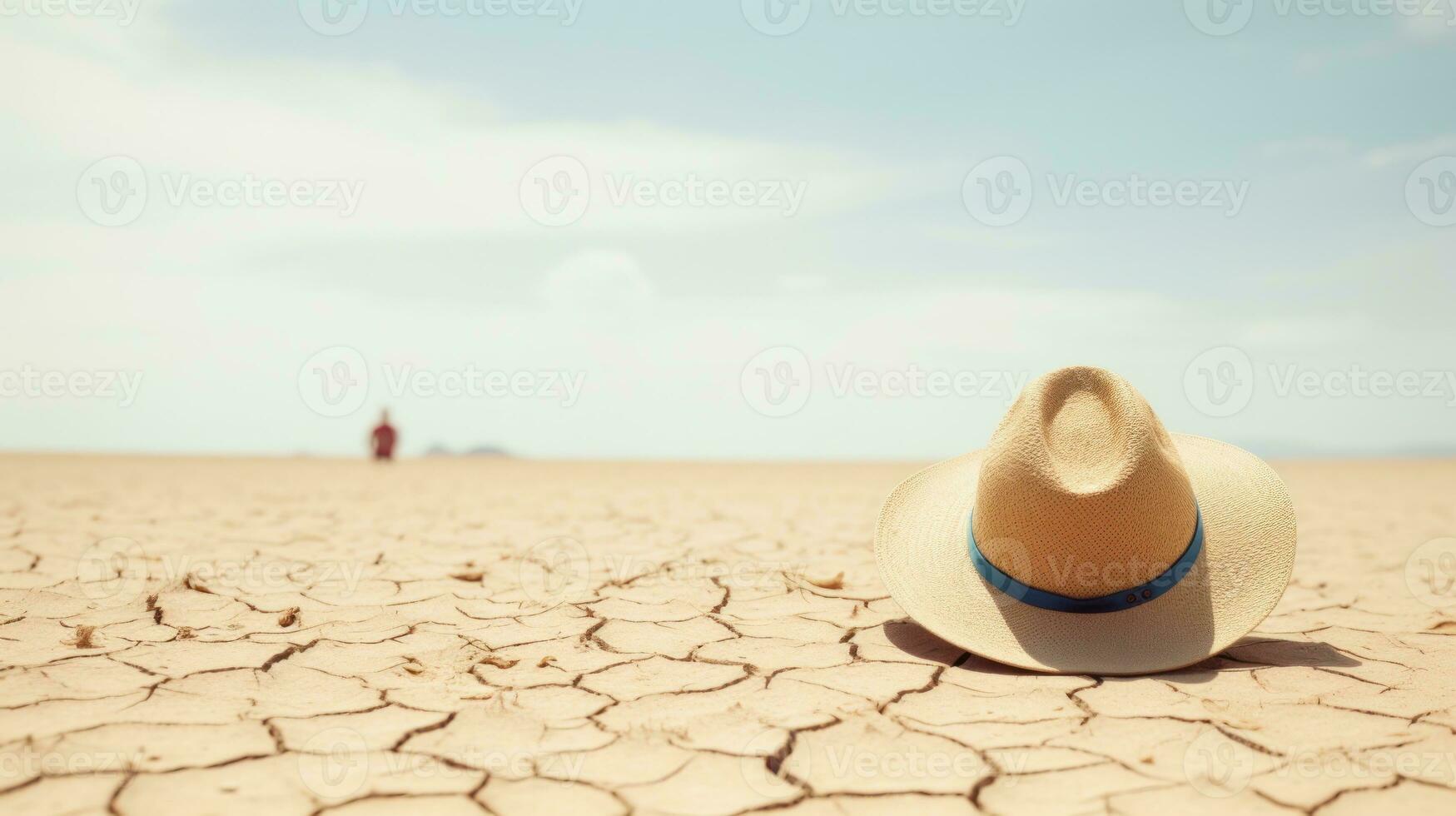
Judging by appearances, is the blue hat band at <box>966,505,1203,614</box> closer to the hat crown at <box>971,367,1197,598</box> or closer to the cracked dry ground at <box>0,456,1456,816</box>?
the hat crown at <box>971,367,1197,598</box>

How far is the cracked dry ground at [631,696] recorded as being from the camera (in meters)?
1.28

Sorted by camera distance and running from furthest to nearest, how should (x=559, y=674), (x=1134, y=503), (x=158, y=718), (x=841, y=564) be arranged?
1. (x=841, y=564)
2. (x=559, y=674)
3. (x=1134, y=503)
4. (x=158, y=718)

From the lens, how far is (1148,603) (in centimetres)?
177

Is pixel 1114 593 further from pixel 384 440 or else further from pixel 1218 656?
pixel 384 440

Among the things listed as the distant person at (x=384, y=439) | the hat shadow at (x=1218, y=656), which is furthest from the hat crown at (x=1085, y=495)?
the distant person at (x=384, y=439)

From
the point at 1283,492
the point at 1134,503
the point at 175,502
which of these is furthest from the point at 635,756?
the point at 175,502

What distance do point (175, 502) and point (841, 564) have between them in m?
4.02

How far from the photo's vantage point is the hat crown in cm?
167

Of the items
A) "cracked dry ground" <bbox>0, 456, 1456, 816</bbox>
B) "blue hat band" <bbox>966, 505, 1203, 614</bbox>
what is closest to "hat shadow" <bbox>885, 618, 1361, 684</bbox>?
"cracked dry ground" <bbox>0, 456, 1456, 816</bbox>

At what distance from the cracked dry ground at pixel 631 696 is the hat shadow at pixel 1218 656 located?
0.01 meters

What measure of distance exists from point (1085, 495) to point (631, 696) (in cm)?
93

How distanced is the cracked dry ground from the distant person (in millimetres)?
6959

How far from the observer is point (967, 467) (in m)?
2.27

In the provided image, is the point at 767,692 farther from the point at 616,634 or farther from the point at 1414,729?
the point at 1414,729
